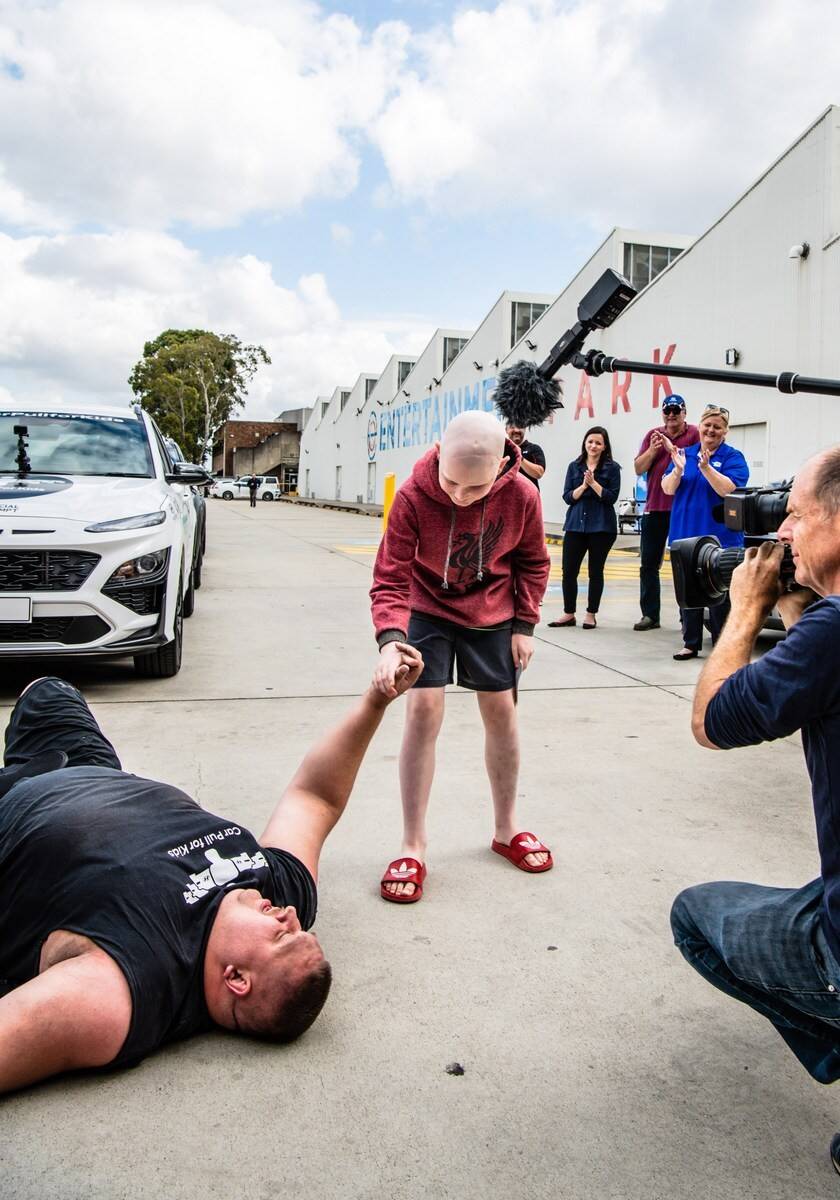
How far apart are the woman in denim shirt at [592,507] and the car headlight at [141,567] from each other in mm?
3811

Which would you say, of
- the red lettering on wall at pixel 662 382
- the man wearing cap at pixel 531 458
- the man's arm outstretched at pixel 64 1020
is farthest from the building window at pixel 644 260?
the man's arm outstretched at pixel 64 1020

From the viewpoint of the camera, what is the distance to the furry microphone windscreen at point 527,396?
16.9ft

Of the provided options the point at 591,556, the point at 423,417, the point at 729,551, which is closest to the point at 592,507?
the point at 591,556

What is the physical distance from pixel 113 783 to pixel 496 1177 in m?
1.29

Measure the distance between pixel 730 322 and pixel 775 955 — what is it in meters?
18.6

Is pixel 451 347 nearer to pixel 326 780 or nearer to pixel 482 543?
pixel 482 543

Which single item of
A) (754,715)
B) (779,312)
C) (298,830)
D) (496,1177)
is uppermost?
(779,312)

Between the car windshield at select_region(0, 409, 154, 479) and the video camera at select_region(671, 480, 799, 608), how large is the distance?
189 inches

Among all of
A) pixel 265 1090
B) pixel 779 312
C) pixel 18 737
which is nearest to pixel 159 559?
pixel 18 737

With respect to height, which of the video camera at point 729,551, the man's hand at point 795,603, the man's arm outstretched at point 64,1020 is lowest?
the man's arm outstretched at point 64,1020

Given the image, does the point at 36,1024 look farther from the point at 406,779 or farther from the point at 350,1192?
the point at 406,779

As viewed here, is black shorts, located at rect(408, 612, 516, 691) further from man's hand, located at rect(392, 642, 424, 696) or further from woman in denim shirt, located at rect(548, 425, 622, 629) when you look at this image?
woman in denim shirt, located at rect(548, 425, 622, 629)

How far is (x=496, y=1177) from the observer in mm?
1824

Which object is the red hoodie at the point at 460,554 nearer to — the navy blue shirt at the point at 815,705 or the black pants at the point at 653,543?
the navy blue shirt at the point at 815,705
